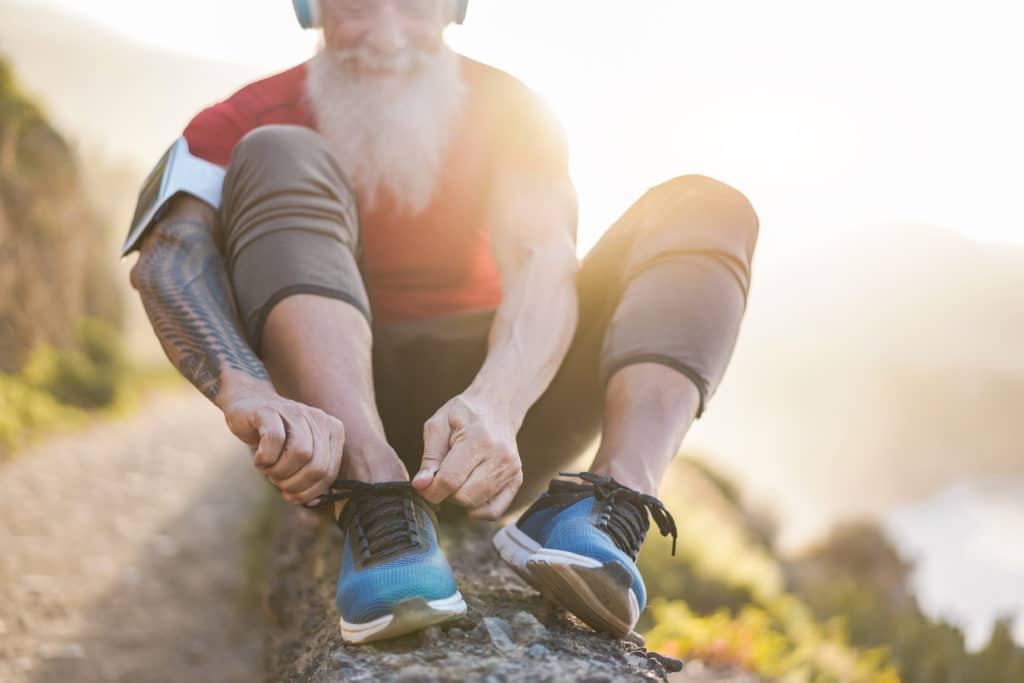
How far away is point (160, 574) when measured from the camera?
3.03m

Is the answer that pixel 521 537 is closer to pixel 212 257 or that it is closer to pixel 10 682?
pixel 212 257

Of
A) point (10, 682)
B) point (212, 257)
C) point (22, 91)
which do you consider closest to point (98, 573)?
point (10, 682)

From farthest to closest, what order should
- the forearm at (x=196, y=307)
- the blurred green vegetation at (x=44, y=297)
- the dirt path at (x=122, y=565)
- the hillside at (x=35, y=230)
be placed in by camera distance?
the hillside at (x=35, y=230), the blurred green vegetation at (x=44, y=297), the dirt path at (x=122, y=565), the forearm at (x=196, y=307)

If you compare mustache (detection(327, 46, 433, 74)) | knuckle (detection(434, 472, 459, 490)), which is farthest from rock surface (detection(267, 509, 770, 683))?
mustache (detection(327, 46, 433, 74))

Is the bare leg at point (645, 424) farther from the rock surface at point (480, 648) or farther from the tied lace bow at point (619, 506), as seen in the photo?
the rock surface at point (480, 648)

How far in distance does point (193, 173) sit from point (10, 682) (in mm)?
1263

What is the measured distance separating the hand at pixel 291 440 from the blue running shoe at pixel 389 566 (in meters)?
0.06

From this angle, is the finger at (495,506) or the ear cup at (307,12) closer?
the finger at (495,506)

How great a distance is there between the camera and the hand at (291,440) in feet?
3.92

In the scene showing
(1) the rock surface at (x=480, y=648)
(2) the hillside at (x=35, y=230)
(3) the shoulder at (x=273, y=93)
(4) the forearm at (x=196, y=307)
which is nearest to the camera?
(1) the rock surface at (x=480, y=648)

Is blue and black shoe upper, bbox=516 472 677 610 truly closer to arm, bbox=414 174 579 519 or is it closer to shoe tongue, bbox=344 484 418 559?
arm, bbox=414 174 579 519

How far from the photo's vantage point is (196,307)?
1.45 meters

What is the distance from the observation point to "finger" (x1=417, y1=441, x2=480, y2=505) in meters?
1.21

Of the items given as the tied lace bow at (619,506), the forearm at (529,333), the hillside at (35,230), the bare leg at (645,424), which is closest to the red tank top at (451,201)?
the forearm at (529,333)
